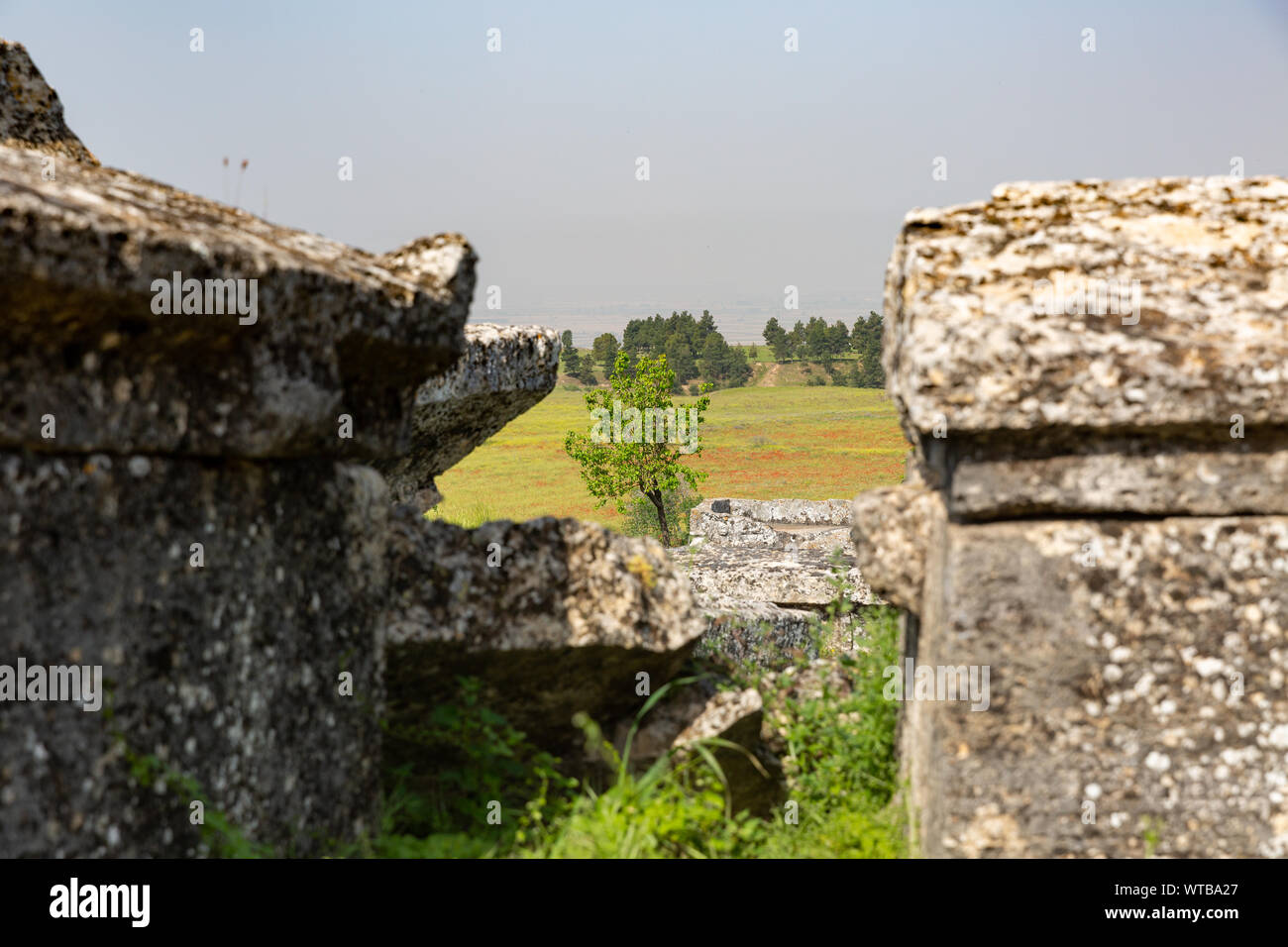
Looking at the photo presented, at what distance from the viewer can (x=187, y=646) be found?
2.68 metres

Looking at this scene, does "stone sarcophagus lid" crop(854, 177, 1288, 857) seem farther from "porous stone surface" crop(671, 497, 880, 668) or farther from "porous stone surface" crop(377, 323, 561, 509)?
"porous stone surface" crop(377, 323, 561, 509)

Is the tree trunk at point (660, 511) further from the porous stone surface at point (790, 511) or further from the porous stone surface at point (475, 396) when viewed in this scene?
the porous stone surface at point (475, 396)

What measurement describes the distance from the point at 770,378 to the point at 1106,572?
105 m

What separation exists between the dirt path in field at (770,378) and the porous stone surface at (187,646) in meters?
101

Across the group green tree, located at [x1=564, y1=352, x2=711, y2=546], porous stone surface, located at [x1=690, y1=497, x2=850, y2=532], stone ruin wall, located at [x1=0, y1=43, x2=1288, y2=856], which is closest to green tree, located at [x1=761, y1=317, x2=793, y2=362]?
green tree, located at [x1=564, y1=352, x2=711, y2=546]

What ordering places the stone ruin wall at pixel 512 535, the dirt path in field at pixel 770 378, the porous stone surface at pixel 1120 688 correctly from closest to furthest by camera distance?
the stone ruin wall at pixel 512 535, the porous stone surface at pixel 1120 688, the dirt path in field at pixel 770 378

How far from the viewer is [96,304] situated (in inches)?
91.9

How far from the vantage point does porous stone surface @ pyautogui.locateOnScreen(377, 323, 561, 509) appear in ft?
22.2

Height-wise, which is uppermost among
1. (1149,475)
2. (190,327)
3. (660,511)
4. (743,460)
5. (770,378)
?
(770,378)

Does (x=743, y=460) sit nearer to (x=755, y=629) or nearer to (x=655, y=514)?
(x=655, y=514)

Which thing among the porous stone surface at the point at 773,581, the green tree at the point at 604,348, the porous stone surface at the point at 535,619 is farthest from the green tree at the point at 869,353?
the porous stone surface at the point at 535,619

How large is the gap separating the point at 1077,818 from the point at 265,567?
2.42 meters

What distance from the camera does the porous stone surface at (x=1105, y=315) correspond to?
9.62 ft

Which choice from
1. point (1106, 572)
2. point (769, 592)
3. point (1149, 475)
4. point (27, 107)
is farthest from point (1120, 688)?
point (769, 592)
